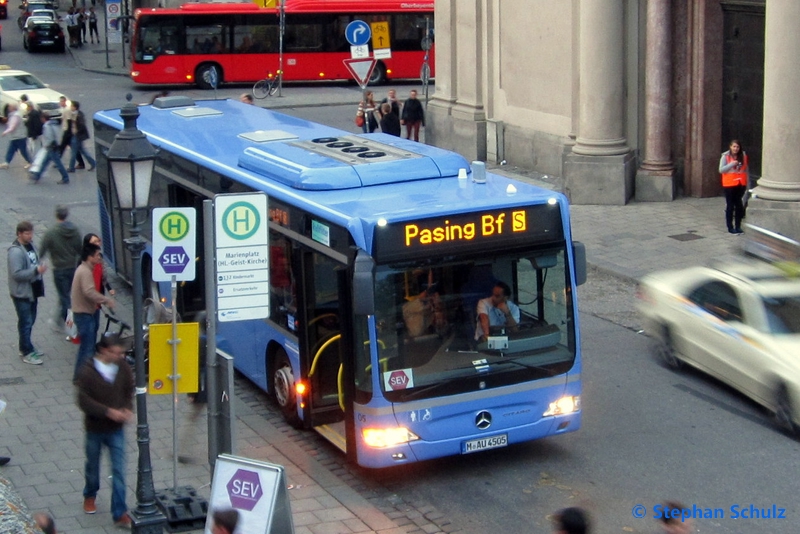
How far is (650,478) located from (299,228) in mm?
3965

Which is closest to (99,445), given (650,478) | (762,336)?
(650,478)

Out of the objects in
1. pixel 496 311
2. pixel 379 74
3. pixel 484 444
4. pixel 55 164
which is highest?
pixel 379 74

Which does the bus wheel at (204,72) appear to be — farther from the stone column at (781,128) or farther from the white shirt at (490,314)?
the white shirt at (490,314)

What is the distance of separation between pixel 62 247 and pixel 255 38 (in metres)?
29.0

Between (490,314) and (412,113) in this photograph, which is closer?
(490,314)

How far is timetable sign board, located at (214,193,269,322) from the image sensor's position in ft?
30.1

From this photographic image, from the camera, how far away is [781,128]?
1898 cm

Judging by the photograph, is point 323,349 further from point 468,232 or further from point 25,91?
point 25,91

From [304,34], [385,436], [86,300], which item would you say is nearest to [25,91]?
[304,34]

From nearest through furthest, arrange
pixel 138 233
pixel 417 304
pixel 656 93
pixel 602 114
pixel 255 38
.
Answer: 1. pixel 138 233
2. pixel 417 304
3. pixel 656 93
4. pixel 602 114
5. pixel 255 38

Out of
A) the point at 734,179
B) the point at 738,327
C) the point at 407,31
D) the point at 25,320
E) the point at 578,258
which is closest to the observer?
the point at 578,258

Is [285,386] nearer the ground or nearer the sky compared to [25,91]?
nearer the ground

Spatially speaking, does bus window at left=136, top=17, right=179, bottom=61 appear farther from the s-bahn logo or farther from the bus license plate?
the s-bahn logo

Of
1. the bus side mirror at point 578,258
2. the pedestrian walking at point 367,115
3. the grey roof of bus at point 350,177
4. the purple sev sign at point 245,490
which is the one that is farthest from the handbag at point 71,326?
the pedestrian walking at point 367,115
